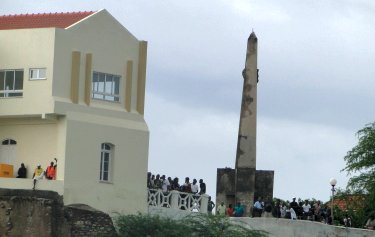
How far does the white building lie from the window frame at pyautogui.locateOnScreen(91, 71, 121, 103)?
0.04 m

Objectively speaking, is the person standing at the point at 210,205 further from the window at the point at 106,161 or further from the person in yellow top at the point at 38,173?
the person in yellow top at the point at 38,173

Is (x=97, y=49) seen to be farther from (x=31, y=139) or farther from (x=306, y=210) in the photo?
(x=306, y=210)

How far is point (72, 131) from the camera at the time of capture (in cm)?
6944

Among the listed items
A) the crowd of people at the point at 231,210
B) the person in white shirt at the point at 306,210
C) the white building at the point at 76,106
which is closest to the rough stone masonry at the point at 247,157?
the crowd of people at the point at 231,210

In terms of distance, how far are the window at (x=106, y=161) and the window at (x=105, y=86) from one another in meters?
1.80

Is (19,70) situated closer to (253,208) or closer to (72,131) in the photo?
(72,131)

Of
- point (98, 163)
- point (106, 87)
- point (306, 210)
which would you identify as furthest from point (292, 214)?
point (106, 87)

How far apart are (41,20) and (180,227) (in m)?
9.60

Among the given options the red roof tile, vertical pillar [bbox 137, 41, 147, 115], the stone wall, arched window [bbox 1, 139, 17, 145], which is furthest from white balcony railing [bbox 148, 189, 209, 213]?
the stone wall

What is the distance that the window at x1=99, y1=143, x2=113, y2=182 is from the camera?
7075 centimetres

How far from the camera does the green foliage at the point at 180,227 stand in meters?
66.6

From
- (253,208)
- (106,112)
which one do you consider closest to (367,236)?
(253,208)

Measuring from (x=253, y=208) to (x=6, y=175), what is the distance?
11.1 meters

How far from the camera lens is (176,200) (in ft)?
237
